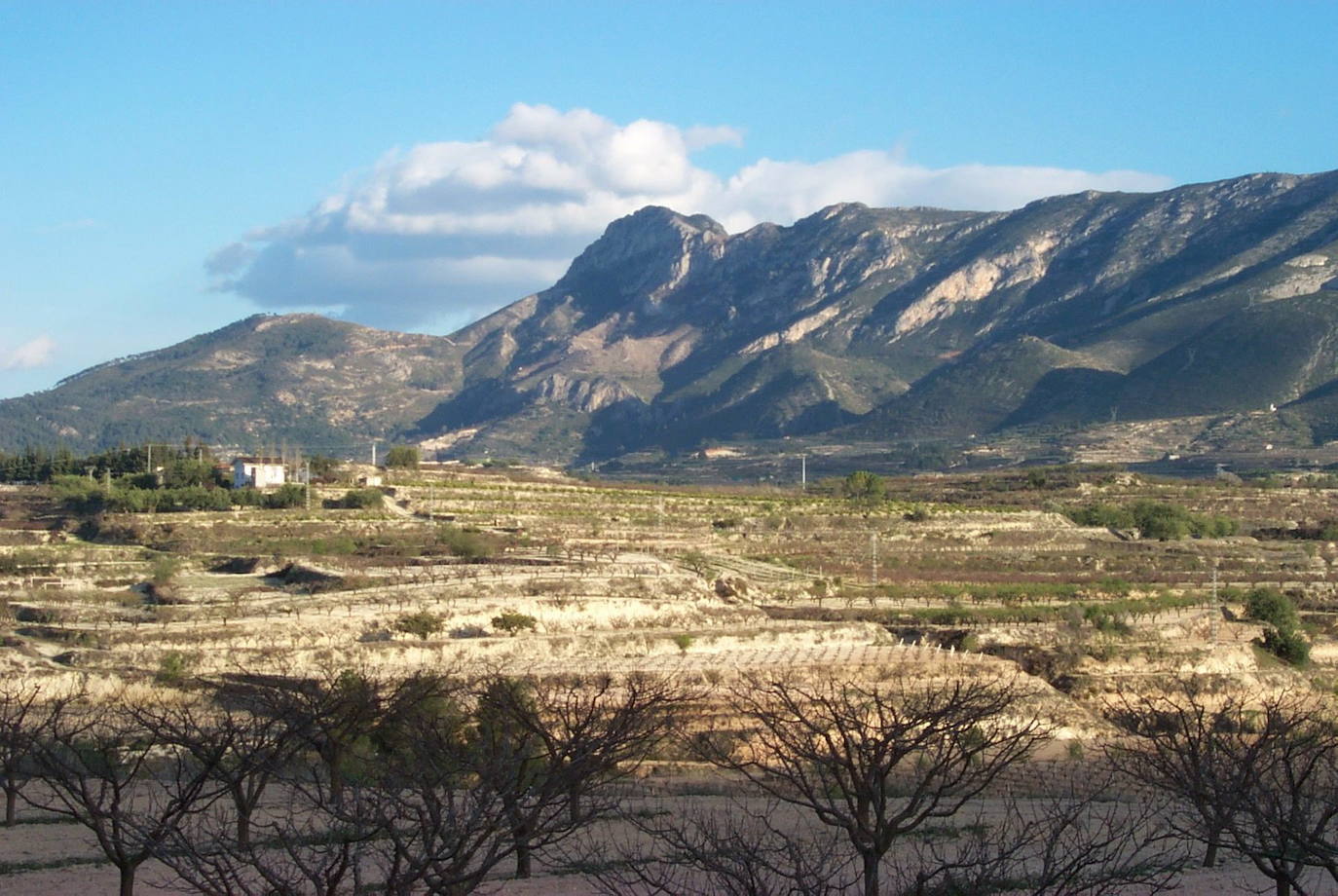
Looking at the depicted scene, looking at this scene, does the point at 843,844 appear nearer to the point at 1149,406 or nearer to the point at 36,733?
the point at 36,733

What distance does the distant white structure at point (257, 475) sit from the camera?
6803 centimetres

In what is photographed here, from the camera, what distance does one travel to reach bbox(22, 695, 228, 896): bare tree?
1631 centimetres

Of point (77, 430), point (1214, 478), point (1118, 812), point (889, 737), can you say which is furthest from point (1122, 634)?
point (77, 430)

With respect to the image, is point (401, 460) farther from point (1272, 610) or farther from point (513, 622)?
point (1272, 610)

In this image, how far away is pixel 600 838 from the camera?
23562 millimetres

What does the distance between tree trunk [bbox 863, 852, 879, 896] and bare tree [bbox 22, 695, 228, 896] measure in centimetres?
659

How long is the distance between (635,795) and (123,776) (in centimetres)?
823

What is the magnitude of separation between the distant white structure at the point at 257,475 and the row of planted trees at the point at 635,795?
37.0 metres

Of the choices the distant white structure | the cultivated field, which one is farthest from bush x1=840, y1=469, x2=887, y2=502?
the distant white structure

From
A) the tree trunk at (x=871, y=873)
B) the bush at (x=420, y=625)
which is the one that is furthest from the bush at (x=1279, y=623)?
the tree trunk at (x=871, y=873)

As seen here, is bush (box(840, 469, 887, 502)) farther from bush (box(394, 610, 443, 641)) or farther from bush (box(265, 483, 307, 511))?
bush (box(394, 610, 443, 641))

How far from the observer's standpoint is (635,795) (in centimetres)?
2648

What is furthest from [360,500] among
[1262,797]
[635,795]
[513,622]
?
[1262,797]

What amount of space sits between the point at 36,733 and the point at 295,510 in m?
39.9
